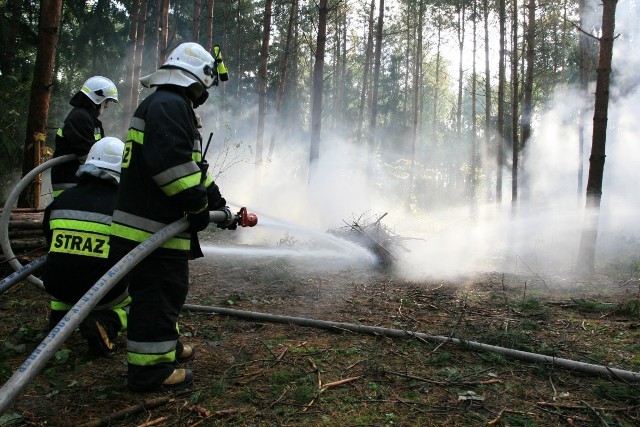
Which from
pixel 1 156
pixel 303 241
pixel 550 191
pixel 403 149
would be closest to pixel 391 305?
pixel 303 241

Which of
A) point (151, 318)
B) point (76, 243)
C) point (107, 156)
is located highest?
point (107, 156)

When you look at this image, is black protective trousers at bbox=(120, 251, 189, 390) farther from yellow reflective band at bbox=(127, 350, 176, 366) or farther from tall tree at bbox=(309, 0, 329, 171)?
tall tree at bbox=(309, 0, 329, 171)

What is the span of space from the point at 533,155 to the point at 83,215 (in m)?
26.4

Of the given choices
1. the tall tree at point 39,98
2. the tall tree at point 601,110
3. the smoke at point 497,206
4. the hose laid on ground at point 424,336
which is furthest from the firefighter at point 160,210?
the tall tree at point 601,110

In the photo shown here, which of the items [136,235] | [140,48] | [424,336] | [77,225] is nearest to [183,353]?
[136,235]

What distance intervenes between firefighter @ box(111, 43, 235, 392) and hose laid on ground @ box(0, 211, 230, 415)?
167mm

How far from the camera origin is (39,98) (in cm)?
690

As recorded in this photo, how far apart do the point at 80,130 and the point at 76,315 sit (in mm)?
3369

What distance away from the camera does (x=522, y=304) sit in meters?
5.05

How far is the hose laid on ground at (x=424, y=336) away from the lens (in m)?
3.07

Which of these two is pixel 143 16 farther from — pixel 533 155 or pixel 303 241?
pixel 533 155

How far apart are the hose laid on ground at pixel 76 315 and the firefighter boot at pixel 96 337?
0.92 meters

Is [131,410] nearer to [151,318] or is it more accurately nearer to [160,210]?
[151,318]

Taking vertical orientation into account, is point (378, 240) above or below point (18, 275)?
above
